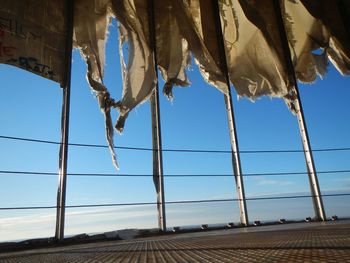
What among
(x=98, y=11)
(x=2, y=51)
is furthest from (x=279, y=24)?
(x=2, y=51)

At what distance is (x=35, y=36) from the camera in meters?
3.16

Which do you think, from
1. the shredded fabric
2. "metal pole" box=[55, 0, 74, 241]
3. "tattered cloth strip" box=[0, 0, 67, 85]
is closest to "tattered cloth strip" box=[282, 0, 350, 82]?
the shredded fabric

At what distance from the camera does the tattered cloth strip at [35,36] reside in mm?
2965

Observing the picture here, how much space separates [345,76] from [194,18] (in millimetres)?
2226

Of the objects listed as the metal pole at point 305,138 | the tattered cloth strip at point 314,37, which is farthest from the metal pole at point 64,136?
the tattered cloth strip at point 314,37

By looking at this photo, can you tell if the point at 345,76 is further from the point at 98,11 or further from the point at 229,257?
the point at 229,257

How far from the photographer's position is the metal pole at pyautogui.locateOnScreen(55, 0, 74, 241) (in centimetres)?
281

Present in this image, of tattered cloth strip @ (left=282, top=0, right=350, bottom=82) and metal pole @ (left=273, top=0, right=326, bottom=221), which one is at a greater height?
tattered cloth strip @ (left=282, top=0, right=350, bottom=82)

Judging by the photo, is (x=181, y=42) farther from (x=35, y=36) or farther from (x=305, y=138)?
(x=305, y=138)

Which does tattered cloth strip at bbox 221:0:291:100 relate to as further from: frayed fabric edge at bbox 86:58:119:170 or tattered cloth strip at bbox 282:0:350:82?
frayed fabric edge at bbox 86:58:119:170

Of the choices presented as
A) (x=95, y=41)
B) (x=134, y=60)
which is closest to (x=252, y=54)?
(x=134, y=60)

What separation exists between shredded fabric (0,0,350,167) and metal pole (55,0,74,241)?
6cm

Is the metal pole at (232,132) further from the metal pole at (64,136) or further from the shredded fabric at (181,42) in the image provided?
the metal pole at (64,136)

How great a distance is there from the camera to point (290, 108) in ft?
14.0
